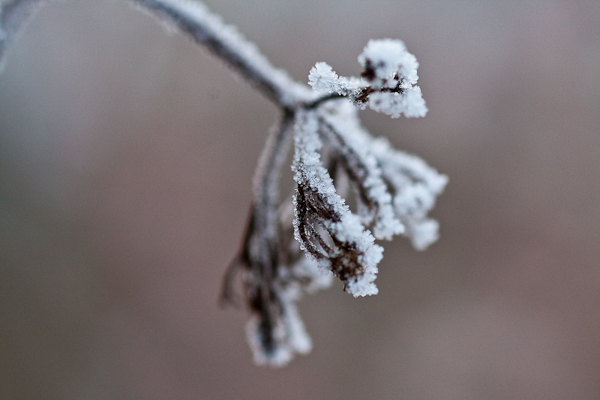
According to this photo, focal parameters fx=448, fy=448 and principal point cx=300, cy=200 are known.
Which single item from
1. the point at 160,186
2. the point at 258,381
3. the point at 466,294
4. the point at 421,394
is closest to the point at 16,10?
the point at 160,186

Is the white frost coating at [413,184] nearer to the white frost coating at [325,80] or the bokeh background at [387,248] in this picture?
the white frost coating at [325,80]

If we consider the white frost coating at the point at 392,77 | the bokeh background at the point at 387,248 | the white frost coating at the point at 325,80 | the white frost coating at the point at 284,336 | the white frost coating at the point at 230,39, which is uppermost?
the bokeh background at the point at 387,248

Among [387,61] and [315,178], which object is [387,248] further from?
[387,61]

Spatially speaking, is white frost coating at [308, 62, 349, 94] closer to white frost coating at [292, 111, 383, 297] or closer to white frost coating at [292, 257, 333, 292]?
white frost coating at [292, 111, 383, 297]

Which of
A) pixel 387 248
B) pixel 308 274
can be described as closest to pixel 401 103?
pixel 308 274

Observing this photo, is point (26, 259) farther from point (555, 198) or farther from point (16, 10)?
point (555, 198)

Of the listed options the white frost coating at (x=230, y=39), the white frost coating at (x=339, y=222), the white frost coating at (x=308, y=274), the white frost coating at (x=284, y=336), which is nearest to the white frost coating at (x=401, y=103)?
the white frost coating at (x=339, y=222)

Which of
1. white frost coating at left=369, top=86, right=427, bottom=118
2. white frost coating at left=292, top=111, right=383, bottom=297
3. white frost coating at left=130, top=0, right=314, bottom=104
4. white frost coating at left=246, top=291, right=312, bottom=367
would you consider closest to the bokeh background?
white frost coating at left=246, top=291, right=312, bottom=367
